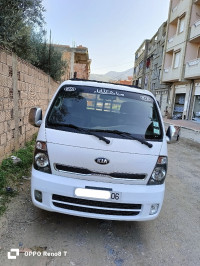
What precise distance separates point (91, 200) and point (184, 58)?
19.9 metres

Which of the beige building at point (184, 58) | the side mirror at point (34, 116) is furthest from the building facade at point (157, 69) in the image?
the side mirror at point (34, 116)

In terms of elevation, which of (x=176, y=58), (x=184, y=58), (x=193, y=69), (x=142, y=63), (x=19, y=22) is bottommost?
(x=19, y=22)

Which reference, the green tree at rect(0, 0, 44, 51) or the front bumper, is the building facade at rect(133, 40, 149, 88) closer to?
the green tree at rect(0, 0, 44, 51)

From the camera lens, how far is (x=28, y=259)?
242cm

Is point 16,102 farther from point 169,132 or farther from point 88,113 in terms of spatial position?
point 169,132

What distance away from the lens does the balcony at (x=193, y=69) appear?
56.4 ft

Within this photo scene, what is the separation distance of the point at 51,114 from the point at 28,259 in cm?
179

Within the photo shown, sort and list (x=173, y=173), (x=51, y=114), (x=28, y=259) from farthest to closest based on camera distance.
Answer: (x=173, y=173)
(x=51, y=114)
(x=28, y=259)

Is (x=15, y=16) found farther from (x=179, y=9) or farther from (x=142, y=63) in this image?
(x=142, y=63)

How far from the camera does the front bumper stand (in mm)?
2676

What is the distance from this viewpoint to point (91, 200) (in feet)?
8.86

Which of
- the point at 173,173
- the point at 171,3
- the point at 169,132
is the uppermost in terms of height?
the point at 171,3

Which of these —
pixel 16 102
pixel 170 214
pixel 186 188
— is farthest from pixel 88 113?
pixel 186 188

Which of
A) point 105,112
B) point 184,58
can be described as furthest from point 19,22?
point 184,58
